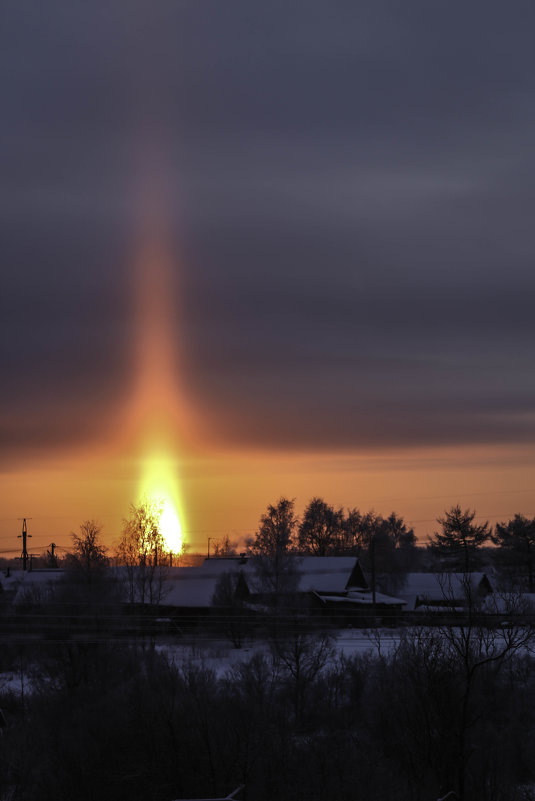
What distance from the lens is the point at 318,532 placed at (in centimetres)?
11350

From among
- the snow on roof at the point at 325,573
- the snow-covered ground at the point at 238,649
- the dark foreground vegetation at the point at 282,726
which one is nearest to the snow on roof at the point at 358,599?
the snow on roof at the point at 325,573

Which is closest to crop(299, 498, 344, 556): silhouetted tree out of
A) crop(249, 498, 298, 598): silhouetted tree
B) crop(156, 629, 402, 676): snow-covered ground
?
crop(249, 498, 298, 598): silhouetted tree

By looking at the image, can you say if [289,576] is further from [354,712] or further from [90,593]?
[354,712]

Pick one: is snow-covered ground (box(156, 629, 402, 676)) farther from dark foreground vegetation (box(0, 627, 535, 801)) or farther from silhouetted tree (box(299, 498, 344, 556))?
silhouetted tree (box(299, 498, 344, 556))

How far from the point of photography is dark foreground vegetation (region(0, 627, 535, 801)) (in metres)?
31.1

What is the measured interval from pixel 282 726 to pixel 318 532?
7816 centimetres

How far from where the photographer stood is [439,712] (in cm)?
3095

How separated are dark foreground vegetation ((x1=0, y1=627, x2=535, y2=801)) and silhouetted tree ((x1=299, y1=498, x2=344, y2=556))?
58.8m

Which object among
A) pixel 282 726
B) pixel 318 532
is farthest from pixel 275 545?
pixel 282 726

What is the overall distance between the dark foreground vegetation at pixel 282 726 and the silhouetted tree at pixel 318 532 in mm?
58826

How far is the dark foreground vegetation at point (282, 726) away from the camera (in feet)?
102

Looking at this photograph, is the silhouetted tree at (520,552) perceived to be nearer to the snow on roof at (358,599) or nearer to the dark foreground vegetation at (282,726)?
the snow on roof at (358,599)

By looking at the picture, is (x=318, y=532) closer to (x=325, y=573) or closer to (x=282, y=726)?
(x=325, y=573)

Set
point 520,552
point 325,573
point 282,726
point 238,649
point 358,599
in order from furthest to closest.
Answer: point 520,552, point 325,573, point 358,599, point 238,649, point 282,726
